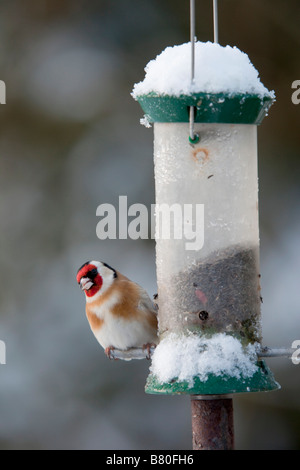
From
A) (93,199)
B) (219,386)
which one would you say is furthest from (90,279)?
(93,199)

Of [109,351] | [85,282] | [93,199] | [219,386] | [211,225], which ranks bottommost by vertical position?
[219,386]

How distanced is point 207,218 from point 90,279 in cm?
69

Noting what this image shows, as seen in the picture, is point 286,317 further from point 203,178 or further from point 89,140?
point 203,178

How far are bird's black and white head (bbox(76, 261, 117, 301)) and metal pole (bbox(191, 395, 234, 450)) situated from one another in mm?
739

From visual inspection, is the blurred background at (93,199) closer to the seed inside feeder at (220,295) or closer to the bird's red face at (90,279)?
the bird's red face at (90,279)

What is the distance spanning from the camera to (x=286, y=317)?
636cm

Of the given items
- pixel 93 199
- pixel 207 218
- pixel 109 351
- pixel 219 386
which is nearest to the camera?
pixel 219 386

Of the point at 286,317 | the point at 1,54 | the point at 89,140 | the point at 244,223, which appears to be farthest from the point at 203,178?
the point at 1,54

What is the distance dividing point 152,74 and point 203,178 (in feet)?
1.22

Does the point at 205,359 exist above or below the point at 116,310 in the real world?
below

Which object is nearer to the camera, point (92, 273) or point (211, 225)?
point (211, 225)

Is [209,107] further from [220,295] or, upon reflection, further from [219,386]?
[219,386]

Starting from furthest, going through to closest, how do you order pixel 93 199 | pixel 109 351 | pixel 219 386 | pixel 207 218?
pixel 93 199 → pixel 109 351 → pixel 207 218 → pixel 219 386

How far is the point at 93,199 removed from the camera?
6734 mm
